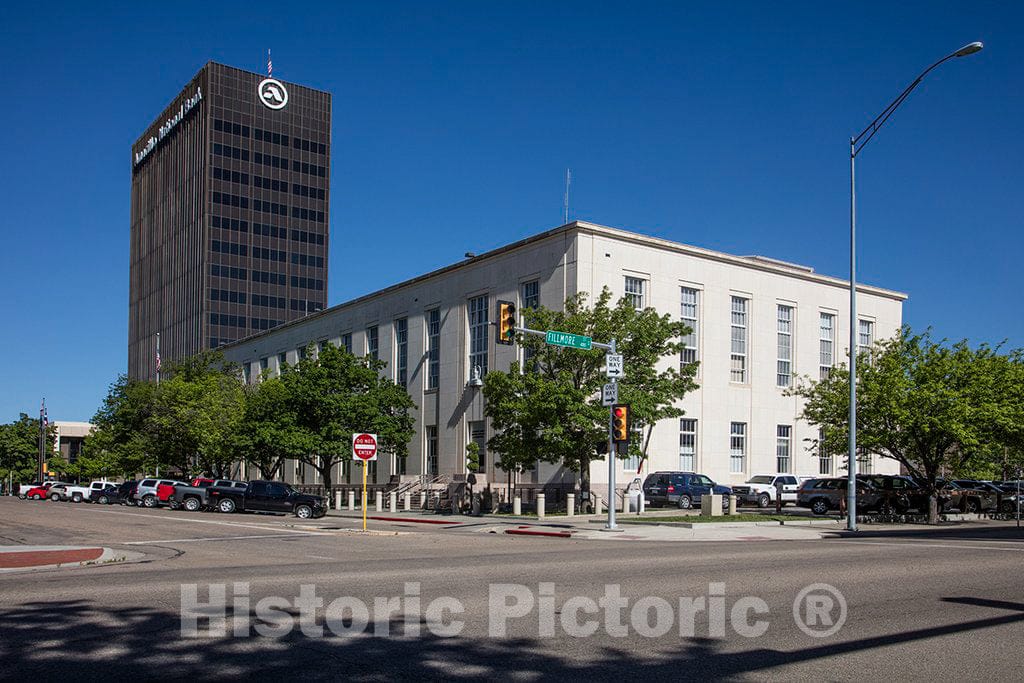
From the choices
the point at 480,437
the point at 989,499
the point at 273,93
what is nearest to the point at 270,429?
the point at 480,437

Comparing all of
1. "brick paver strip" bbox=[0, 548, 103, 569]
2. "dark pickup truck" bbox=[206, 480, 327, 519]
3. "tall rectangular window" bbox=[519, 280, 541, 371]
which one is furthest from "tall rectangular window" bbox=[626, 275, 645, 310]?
"brick paver strip" bbox=[0, 548, 103, 569]

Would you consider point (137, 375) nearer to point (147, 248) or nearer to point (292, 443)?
point (147, 248)

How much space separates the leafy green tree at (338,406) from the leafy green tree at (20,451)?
239ft

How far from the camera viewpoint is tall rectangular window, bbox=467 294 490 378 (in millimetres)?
53562

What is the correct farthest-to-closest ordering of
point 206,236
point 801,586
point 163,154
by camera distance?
point 163,154 → point 206,236 → point 801,586

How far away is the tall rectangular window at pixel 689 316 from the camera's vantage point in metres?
51.5

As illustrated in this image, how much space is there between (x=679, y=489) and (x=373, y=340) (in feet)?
94.6

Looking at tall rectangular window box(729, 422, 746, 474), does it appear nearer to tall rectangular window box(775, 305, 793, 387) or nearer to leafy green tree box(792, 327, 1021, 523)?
tall rectangular window box(775, 305, 793, 387)

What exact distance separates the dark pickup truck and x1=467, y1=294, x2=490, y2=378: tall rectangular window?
13348 millimetres

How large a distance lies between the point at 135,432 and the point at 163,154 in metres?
81.1

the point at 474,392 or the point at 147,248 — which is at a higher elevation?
the point at 147,248

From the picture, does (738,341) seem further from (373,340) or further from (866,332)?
(373,340)

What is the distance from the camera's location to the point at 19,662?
7836 mm

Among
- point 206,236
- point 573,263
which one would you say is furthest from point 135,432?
point 206,236
